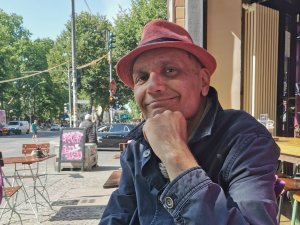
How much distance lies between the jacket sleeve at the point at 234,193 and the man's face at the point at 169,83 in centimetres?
23

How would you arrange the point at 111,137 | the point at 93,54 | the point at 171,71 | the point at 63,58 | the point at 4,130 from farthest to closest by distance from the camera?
the point at 63,58 → the point at 4,130 → the point at 93,54 → the point at 111,137 → the point at 171,71

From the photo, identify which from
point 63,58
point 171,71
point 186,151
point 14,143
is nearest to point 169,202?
point 186,151

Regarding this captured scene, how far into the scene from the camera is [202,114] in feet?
4.22

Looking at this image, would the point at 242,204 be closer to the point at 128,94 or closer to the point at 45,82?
the point at 128,94

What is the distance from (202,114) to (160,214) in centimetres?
34

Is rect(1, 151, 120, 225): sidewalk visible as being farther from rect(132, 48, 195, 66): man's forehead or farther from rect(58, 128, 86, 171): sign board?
Answer: rect(132, 48, 195, 66): man's forehead

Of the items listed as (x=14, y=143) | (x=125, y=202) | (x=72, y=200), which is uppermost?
(x=125, y=202)

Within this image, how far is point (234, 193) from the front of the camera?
1.05m

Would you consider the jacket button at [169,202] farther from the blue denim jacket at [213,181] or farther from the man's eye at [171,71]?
the man's eye at [171,71]

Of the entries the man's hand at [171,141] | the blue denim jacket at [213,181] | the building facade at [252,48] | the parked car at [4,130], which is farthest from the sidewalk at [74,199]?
the parked car at [4,130]

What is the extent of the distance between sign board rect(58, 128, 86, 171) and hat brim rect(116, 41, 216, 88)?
10416 mm

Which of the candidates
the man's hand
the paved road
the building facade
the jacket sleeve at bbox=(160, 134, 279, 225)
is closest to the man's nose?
the man's hand

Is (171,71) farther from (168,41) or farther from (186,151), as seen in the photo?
(186,151)

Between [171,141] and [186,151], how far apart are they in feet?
0.16
